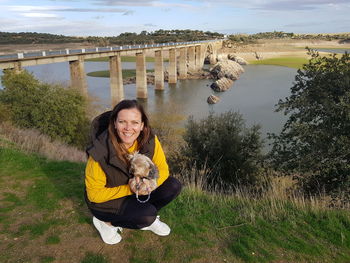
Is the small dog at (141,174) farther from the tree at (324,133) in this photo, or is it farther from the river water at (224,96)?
the river water at (224,96)

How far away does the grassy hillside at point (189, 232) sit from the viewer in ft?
10.8

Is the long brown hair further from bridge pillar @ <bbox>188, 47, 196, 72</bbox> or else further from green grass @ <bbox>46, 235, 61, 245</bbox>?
bridge pillar @ <bbox>188, 47, 196, 72</bbox>

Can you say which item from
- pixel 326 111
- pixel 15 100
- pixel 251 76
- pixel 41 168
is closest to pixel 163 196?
pixel 41 168

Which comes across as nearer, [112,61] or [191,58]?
[112,61]

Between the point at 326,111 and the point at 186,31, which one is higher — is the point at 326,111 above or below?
below

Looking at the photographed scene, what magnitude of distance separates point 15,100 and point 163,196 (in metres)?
14.1

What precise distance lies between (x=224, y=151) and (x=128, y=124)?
21.0 ft

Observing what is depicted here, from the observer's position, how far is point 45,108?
14.4 metres

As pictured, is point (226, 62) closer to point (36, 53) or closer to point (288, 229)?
point (36, 53)

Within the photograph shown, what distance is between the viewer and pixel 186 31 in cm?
12425


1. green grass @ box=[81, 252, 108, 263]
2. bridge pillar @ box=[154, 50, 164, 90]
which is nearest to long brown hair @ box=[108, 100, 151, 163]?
green grass @ box=[81, 252, 108, 263]

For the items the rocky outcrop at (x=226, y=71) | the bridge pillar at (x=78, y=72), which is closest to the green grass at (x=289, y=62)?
the rocky outcrop at (x=226, y=71)

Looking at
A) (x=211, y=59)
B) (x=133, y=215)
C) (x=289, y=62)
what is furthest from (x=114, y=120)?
(x=211, y=59)

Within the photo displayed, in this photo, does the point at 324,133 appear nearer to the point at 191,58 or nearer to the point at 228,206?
the point at 228,206
